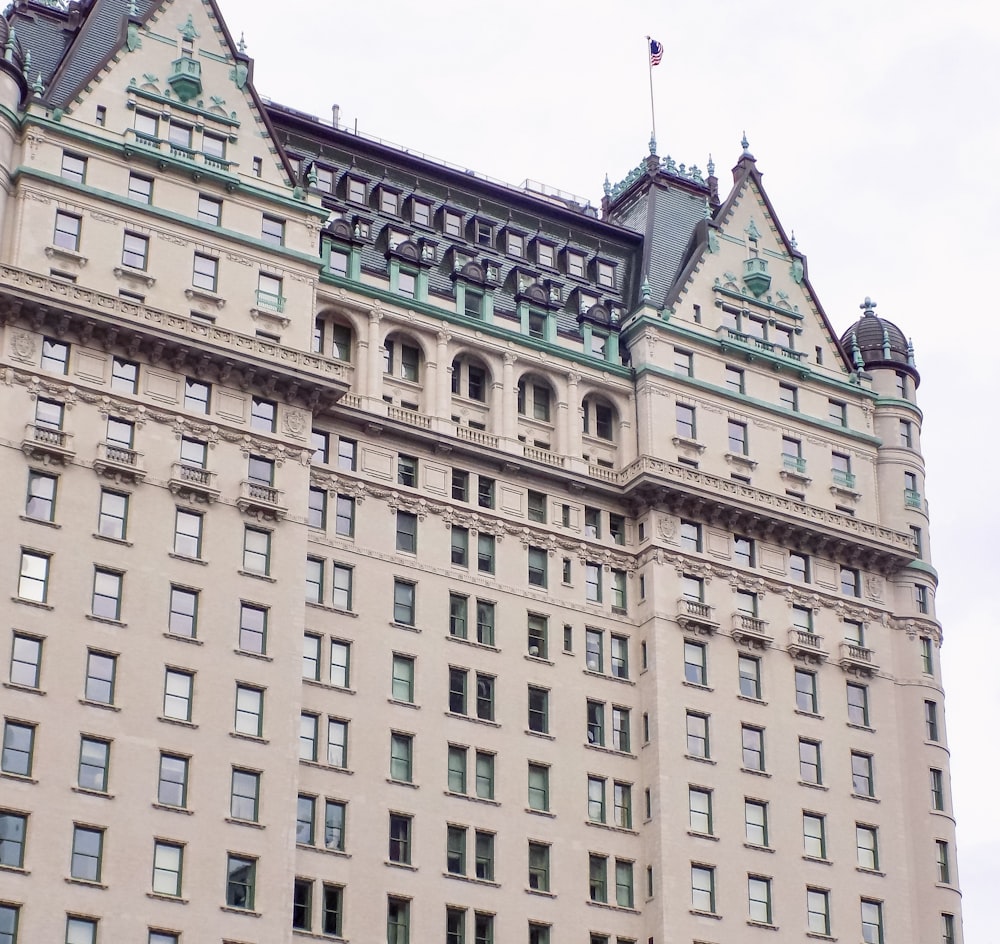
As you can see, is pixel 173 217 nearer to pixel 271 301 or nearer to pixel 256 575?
pixel 271 301

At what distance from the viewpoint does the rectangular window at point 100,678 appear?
91562mm

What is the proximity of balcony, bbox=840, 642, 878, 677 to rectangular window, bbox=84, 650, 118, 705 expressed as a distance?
40.6 meters

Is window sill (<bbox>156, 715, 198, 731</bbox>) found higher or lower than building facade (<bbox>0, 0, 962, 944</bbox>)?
lower

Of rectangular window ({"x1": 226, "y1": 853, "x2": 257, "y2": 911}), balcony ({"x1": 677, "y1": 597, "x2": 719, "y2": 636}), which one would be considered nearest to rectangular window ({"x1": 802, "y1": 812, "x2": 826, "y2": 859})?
balcony ({"x1": 677, "y1": 597, "x2": 719, "y2": 636})

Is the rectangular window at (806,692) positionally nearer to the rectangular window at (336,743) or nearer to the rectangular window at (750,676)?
the rectangular window at (750,676)

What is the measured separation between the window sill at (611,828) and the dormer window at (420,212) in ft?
113

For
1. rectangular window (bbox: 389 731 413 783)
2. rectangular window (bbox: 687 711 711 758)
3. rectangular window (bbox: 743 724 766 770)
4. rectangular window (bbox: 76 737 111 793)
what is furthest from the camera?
rectangular window (bbox: 743 724 766 770)

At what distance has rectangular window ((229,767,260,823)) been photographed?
304 ft

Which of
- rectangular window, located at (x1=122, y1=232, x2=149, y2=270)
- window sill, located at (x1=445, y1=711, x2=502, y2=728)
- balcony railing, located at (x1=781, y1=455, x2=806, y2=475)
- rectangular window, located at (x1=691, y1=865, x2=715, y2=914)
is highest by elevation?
rectangular window, located at (x1=122, y1=232, x2=149, y2=270)

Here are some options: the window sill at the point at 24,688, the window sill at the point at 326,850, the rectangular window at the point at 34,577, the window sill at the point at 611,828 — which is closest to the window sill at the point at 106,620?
the rectangular window at the point at 34,577

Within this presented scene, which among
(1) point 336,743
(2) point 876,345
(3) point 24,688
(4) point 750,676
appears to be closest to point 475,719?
(1) point 336,743

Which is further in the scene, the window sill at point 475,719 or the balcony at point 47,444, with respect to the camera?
the window sill at point 475,719

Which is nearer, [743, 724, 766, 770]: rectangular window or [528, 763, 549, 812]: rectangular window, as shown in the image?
[528, 763, 549, 812]: rectangular window

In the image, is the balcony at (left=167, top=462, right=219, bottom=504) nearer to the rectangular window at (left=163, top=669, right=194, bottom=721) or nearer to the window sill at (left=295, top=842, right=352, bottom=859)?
the rectangular window at (left=163, top=669, right=194, bottom=721)
